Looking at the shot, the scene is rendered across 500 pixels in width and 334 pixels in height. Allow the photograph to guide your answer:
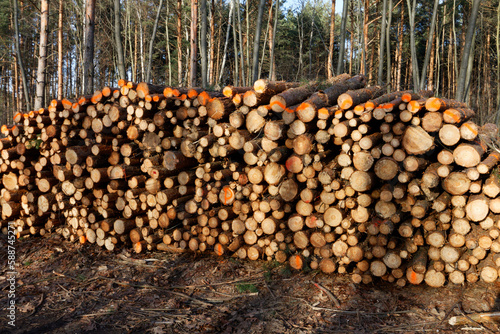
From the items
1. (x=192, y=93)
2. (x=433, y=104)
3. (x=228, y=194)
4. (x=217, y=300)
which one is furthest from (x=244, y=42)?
(x=217, y=300)

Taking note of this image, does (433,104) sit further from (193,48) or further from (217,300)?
(193,48)

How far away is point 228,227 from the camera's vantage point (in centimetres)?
444

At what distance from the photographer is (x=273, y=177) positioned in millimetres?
4090

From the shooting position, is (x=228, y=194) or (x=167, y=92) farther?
(x=167, y=92)

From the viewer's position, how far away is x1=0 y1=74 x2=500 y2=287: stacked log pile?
11.3 feet

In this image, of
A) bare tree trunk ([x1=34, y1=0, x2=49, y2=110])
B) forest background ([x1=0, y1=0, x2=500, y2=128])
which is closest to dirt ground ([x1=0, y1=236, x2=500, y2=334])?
bare tree trunk ([x1=34, y1=0, x2=49, y2=110])

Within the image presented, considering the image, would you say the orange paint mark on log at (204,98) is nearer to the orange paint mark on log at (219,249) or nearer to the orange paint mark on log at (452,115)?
the orange paint mark on log at (219,249)

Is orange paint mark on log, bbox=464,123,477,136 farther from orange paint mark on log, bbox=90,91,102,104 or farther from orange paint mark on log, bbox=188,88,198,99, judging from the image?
orange paint mark on log, bbox=90,91,102,104

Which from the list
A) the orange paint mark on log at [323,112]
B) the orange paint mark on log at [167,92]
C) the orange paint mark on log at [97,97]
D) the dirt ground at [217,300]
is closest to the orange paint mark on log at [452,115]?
the orange paint mark on log at [323,112]

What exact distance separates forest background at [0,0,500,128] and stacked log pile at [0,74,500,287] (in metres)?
4.97

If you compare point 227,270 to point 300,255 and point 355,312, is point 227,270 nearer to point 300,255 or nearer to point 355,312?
point 300,255

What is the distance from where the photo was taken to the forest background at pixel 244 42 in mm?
14250

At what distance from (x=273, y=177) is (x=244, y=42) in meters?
17.3

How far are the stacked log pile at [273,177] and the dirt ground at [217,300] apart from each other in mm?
208
